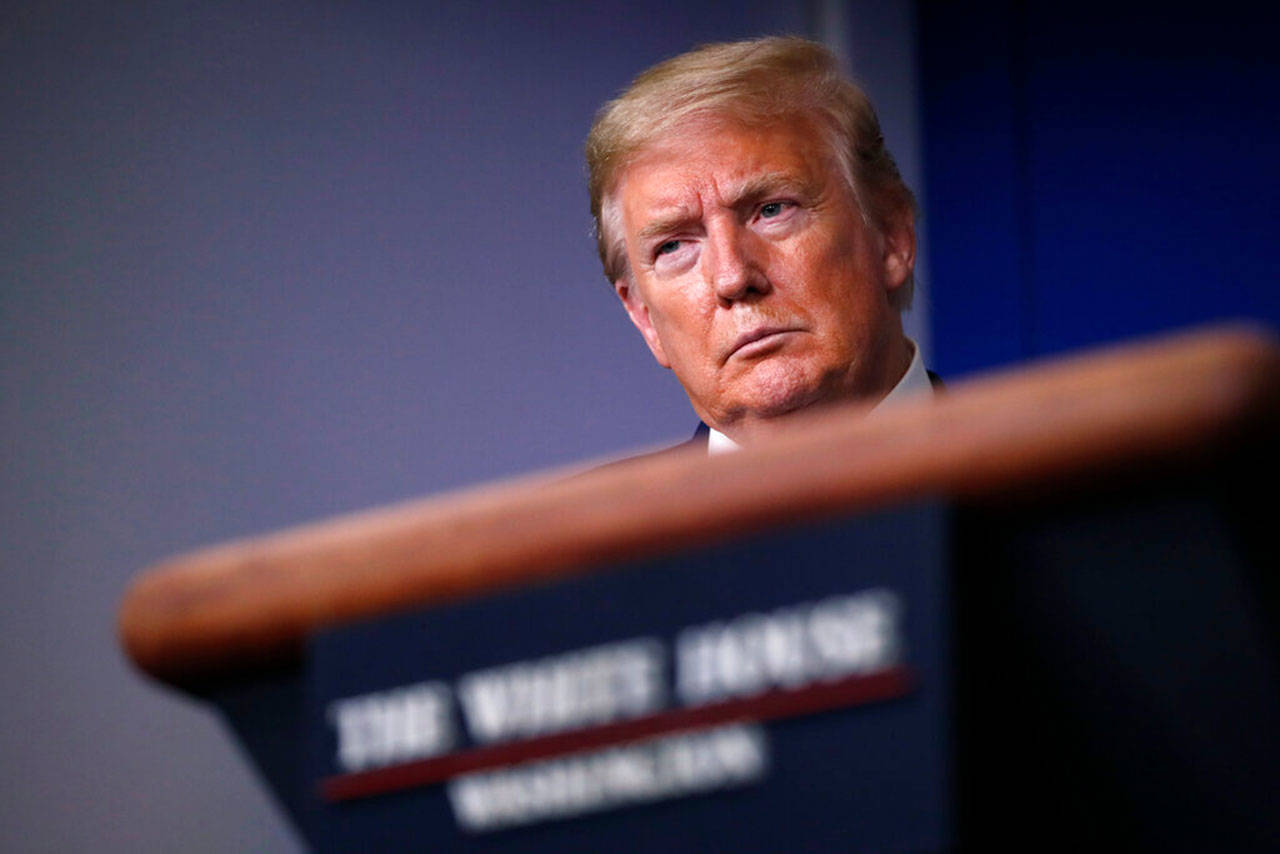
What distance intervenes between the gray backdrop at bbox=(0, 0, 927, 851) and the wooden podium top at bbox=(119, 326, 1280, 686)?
1.45m

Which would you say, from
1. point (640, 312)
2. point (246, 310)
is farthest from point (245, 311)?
point (640, 312)

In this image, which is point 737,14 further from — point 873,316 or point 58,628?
point 58,628

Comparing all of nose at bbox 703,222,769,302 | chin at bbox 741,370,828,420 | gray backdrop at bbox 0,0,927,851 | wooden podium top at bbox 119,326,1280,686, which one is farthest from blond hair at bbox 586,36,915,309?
wooden podium top at bbox 119,326,1280,686

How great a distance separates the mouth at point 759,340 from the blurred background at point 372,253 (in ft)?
2.85

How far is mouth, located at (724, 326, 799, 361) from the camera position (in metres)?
1.77

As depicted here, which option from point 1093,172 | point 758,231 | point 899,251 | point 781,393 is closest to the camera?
point 781,393

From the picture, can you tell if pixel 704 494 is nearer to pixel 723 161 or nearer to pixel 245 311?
pixel 723 161

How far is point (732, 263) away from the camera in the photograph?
72.0 inches

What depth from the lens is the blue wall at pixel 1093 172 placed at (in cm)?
262

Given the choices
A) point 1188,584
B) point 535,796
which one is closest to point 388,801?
point 535,796

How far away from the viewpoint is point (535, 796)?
1.98 ft

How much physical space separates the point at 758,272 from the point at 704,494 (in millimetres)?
1250

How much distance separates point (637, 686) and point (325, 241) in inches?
80.4

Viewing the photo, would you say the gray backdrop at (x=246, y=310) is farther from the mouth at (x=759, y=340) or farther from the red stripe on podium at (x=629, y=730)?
the red stripe on podium at (x=629, y=730)
